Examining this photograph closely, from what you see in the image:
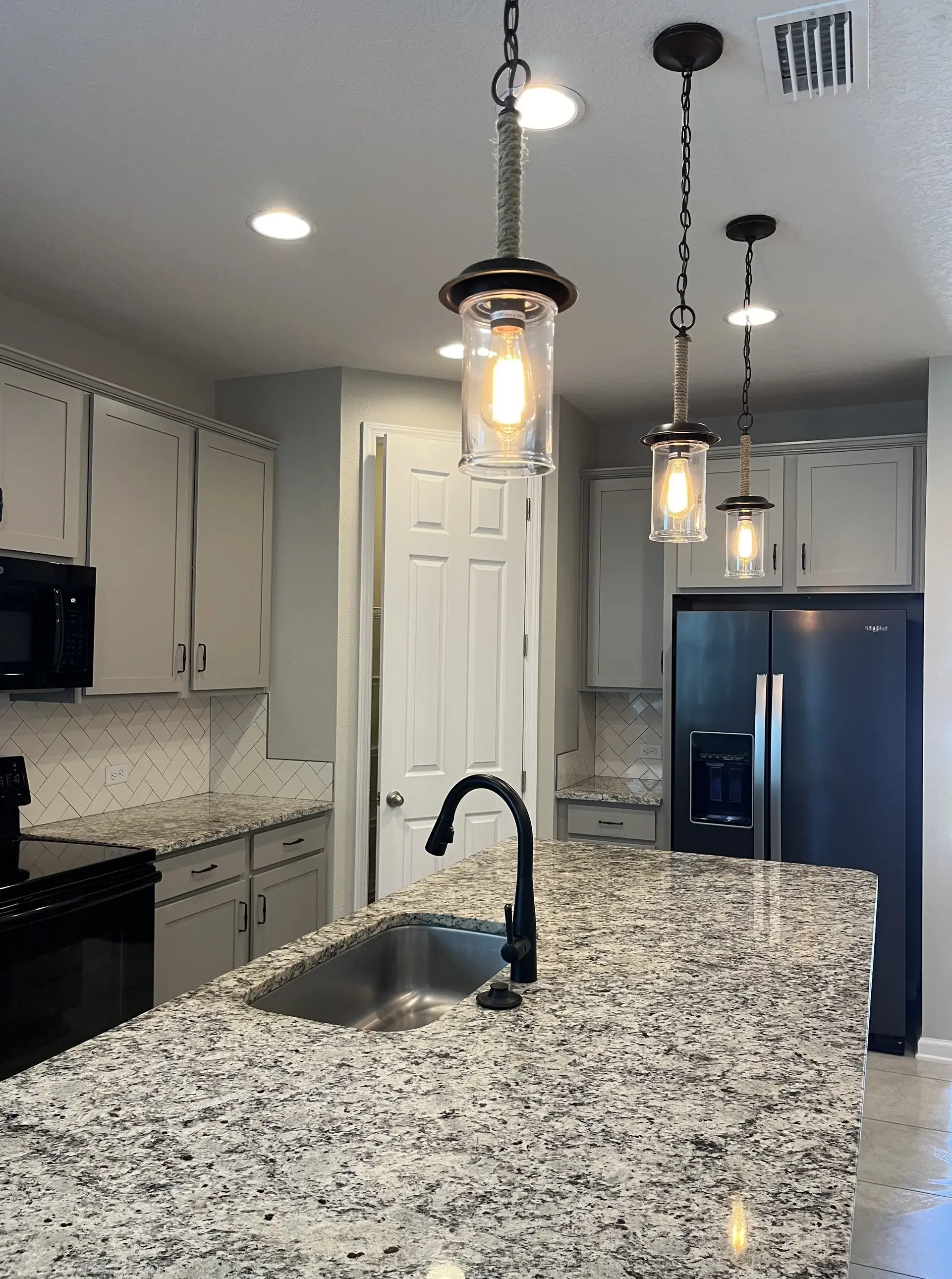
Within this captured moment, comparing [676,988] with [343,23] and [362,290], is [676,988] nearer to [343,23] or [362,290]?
[343,23]

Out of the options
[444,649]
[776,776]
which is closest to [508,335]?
[444,649]

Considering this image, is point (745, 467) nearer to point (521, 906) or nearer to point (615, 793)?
point (521, 906)

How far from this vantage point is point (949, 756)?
3668 millimetres

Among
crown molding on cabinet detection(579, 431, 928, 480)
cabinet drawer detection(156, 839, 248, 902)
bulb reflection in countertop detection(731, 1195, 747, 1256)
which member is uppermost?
crown molding on cabinet detection(579, 431, 928, 480)

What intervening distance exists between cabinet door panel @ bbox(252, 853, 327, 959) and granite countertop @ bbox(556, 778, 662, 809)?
111cm

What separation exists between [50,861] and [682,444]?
2069 millimetres

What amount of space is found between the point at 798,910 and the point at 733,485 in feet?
8.29

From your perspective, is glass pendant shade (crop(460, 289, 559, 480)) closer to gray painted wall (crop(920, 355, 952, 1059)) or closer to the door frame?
the door frame

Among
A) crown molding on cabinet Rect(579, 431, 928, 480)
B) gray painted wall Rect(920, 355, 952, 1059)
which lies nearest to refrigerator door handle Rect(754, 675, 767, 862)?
gray painted wall Rect(920, 355, 952, 1059)

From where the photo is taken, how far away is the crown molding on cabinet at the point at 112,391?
281 cm

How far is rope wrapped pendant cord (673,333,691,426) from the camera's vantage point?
179 cm

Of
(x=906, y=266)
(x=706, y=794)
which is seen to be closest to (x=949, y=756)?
(x=706, y=794)

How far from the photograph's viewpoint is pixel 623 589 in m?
4.60

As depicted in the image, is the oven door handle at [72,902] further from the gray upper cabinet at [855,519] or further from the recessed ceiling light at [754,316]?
the gray upper cabinet at [855,519]
